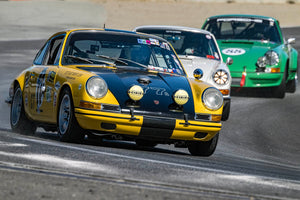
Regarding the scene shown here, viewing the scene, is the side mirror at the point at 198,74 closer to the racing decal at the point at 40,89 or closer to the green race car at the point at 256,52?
the racing decal at the point at 40,89

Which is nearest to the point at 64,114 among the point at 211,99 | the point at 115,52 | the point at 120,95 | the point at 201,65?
the point at 120,95

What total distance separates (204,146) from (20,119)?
227 centimetres

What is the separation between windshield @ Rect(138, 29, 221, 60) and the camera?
13055 mm

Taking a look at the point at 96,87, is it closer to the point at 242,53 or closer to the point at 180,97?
the point at 180,97

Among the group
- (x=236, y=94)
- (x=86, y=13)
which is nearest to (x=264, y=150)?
(x=236, y=94)

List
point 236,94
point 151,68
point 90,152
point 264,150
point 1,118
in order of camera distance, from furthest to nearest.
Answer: point 236,94, point 1,118, point 264,150, point 151,68, point 90,152

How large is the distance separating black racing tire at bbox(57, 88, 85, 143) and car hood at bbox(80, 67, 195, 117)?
14.8 inches

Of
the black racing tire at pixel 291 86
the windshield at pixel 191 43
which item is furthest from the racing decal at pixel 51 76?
the black racing tire at pixel 291 86

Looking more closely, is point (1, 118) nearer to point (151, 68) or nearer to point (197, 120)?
point (151, 68)

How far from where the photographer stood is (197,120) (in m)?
7.80

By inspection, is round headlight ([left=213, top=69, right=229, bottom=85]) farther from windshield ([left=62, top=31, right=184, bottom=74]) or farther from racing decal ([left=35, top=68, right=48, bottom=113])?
racing decal ([left=35, top=68, right=48, bottom=113])

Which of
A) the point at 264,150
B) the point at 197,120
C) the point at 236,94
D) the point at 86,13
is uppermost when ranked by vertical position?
the point at 197,120

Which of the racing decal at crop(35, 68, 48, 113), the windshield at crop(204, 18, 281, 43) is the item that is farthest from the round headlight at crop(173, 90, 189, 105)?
the windshield at crop(204, 18, 281, 43)

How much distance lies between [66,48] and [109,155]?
7.76ft
